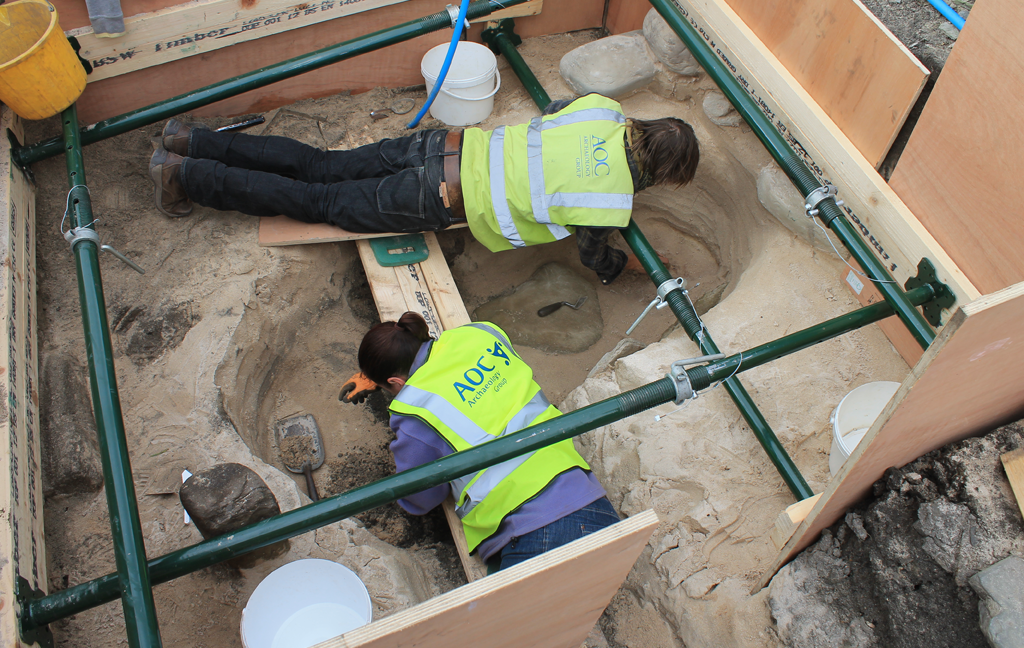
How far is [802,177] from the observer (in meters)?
2.46

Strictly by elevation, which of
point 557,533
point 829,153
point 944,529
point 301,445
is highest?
point 829,153

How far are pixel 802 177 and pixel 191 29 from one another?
2709 millimetres

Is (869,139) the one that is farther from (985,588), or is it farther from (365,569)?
(365,569)

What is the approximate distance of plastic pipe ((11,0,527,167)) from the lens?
260 cm

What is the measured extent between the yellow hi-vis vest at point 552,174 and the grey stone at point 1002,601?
1.65m

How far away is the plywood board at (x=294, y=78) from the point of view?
9.96ft

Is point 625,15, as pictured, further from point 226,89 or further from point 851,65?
point 226,89

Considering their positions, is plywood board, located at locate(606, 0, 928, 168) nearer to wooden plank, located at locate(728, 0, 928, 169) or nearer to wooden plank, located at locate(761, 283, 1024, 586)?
wooden plank, located at locate(728, 0, 928, 169)

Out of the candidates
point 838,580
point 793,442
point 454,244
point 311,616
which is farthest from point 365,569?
point 454,244

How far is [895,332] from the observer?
2.53m

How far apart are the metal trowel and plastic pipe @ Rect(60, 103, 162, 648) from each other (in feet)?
2.30

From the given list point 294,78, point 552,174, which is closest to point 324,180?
point 294,78

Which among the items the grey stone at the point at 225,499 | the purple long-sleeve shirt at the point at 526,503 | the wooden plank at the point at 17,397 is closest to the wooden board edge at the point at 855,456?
the purple long-sleeve shirt at the point at 526,503

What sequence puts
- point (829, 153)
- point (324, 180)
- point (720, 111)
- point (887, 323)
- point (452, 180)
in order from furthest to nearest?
point (720, 111) < point (324, 180) < point (452, 180) < point (829, 153) < point (887, 323)
